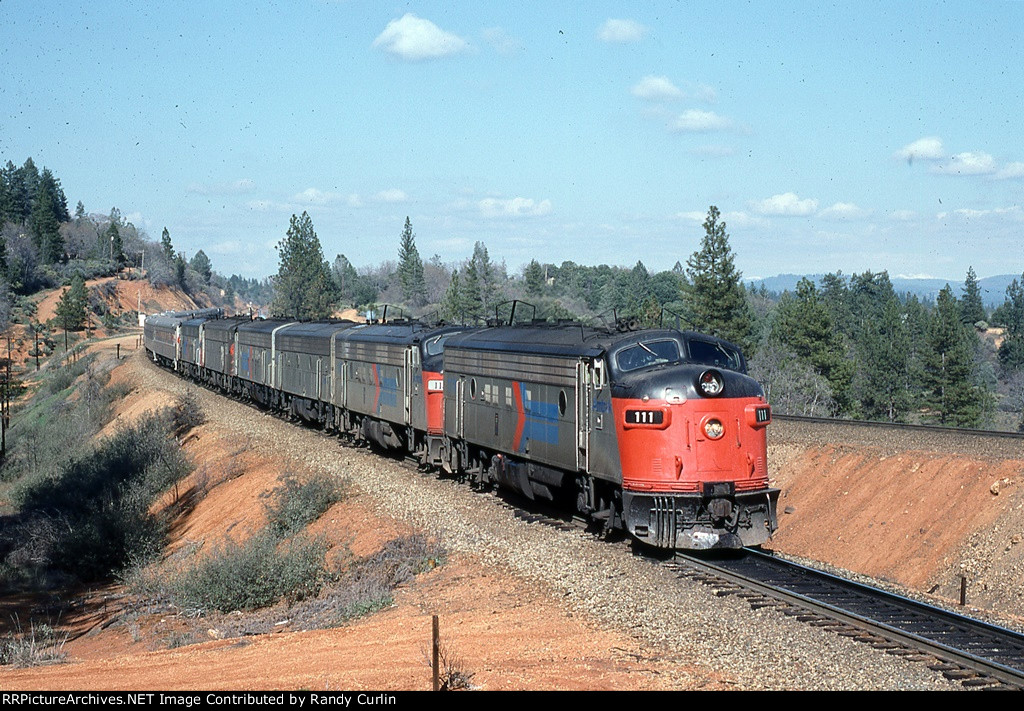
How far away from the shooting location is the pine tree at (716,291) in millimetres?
67250

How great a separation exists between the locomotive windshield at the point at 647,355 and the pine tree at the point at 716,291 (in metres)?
51.8

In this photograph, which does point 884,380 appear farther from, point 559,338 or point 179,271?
point 179,271

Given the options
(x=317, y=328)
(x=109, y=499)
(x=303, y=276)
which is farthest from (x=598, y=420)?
(x=303, y=276)

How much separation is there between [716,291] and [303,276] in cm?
6218

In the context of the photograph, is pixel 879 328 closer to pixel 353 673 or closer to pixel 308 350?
pixel 308 350

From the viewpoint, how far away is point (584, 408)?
54.0ft

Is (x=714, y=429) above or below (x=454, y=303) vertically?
below

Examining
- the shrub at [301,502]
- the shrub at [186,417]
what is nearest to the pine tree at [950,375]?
the shrub at [186,417]

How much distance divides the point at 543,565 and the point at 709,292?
179ft

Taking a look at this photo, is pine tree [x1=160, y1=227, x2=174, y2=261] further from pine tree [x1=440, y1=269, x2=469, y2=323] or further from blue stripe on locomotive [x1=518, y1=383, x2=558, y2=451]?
blue stripe on locomotive [x1=518, y1=383, x2=558, y2=451]

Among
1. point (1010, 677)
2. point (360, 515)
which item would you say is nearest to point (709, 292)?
point (360, 515)

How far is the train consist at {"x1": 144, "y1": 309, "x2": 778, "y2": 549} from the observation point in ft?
48.2

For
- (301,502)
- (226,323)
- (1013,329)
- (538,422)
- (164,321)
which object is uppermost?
(164,321)

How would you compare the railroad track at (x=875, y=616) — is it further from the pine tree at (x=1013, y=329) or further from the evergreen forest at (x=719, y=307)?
the pine tree at (x=1013, y=329)
